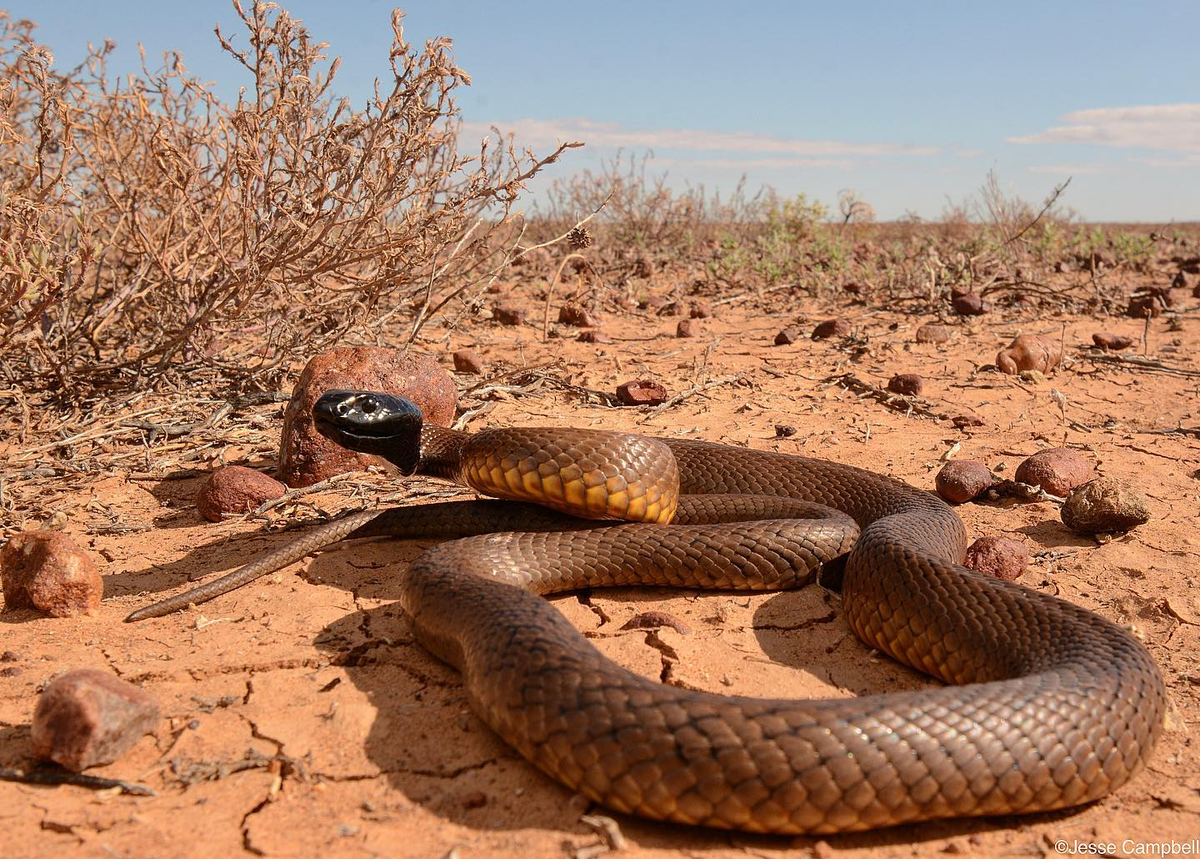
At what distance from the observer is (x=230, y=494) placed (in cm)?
521

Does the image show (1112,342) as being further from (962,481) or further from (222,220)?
(222,220)

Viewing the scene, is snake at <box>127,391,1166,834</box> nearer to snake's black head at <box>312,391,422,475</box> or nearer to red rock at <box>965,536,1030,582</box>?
snake's black head at <box>312,391,422,475</box>

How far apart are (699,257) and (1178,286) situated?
22.3 feet

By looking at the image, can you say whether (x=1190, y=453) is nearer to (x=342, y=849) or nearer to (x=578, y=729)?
(x=578, y=729)

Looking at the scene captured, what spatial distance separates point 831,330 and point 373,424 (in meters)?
6.12

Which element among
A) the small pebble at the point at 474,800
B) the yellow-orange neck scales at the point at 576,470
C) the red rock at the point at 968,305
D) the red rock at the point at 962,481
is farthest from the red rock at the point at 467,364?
the small pebble at the point at 474,800

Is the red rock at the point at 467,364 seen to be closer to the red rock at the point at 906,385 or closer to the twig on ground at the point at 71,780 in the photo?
the red rock at the point at 906,385

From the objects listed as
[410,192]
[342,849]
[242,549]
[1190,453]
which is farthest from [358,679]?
[1190,453]

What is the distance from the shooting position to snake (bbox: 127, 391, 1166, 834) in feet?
8.24

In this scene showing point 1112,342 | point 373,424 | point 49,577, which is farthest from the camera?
point 1112,342

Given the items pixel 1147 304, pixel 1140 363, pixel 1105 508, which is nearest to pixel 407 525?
pixel 1105 508

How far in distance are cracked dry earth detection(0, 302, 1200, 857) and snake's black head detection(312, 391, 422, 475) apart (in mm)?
525

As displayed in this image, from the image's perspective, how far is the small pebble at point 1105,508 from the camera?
15.5ft

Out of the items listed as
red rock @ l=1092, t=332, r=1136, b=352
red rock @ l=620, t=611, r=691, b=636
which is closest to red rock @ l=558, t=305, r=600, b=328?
red rock @ l=1092, t=332, r=1136, b=352
